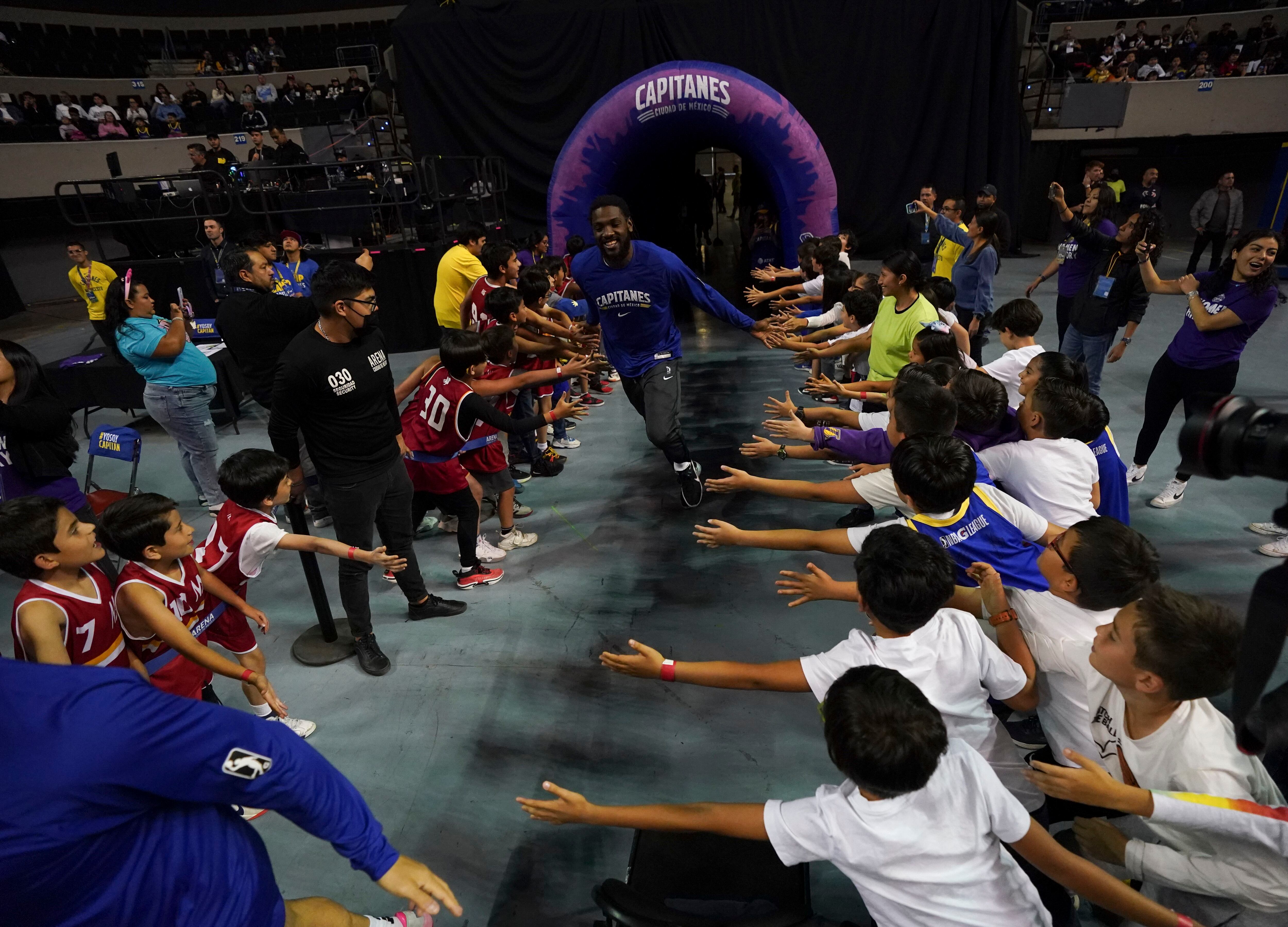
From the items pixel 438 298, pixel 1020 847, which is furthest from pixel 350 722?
pixel 438 298

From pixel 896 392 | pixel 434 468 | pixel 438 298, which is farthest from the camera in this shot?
pixel 438 298

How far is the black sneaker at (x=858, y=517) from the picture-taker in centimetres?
413

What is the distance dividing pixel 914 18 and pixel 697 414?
8.97 meters

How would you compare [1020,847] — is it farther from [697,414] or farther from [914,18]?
[914,18]

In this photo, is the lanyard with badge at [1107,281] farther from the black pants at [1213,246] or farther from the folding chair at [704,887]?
the black pants at [1213,246]

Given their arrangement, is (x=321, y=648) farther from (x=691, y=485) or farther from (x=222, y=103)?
(x=222, y=103)

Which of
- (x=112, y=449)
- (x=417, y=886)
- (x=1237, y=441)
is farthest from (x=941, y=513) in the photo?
(x=112, y=449)

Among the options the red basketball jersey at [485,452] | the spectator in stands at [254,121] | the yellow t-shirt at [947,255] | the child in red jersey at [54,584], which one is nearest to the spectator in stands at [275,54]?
the spectator in stands at [254,121]

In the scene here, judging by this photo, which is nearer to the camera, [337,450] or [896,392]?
[896,392]

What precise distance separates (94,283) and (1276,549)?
9.30 meters

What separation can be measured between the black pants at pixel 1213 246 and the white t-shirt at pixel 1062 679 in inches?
413

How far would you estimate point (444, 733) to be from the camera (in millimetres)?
2809

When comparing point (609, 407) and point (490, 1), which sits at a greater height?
point (490, 1)

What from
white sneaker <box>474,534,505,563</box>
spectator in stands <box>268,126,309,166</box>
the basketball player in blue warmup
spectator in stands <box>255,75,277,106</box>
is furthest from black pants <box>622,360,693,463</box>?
spectator in stands <box>255,75,277,106</box>
